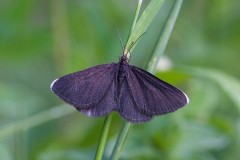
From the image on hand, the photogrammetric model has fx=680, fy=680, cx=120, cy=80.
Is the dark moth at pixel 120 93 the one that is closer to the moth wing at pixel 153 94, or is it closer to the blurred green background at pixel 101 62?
the moth wing at pixel 153 94

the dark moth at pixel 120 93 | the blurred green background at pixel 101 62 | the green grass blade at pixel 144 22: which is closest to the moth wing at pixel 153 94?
the dark moth at pixel 120 93

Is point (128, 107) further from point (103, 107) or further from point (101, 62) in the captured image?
point (101, 62)

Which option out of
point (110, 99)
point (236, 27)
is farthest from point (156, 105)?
point (236, 27)

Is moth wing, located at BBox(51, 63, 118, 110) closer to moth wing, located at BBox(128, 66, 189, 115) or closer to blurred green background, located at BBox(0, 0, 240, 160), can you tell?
moth wing, located at BBox(128, 66, 189, 115)

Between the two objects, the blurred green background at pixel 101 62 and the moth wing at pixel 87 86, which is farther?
the blurred green background at pixel 101 62

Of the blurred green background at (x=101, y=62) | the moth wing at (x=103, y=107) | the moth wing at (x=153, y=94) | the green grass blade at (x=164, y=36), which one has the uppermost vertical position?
the green grass blade at (x=164, y=36)

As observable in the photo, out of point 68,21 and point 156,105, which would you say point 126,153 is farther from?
point 68,21

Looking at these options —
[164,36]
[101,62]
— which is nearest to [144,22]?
[164,36]
